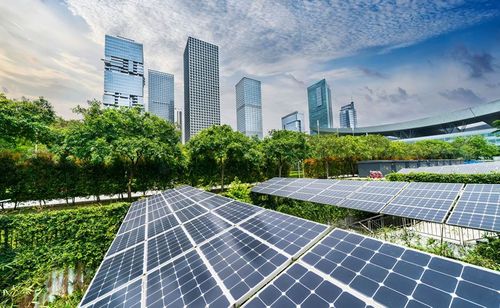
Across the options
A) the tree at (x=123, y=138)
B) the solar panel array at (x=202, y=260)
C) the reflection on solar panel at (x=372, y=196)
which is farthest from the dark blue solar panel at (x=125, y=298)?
the tree at (x=123, y=138)

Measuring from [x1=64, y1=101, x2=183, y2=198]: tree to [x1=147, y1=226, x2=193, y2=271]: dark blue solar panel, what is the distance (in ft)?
41.9

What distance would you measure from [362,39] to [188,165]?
19504mm

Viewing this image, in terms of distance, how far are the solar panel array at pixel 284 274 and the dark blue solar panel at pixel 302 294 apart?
0.01m

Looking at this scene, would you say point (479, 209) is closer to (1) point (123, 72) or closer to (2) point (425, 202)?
(2) point (425, 202)

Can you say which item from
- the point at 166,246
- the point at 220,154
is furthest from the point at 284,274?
the point at 220,154

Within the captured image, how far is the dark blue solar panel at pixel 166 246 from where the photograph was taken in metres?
4.19

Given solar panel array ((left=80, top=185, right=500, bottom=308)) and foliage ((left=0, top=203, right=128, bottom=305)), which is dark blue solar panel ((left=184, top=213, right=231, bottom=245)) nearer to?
solar panel array ((left=80, top=185, right=500, bottom=308))

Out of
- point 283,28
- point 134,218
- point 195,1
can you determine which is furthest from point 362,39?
point 134,218

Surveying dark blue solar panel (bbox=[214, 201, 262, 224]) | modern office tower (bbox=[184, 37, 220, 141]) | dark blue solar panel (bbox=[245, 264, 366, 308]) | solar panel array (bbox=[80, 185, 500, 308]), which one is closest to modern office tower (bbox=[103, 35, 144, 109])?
modern office tower (bbox=[184, 37, 220, 141])

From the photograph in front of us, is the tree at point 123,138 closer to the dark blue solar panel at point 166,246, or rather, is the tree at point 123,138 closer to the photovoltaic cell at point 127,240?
the photovoltaic cell at point 127,240

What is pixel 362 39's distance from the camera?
14156 mm

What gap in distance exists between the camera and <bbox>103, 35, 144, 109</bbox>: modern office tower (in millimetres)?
149875

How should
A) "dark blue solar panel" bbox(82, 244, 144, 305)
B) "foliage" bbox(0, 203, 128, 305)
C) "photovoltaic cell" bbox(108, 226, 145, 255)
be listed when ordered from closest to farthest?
"dark blue solar panel" bbox(82, 244, 144, 305)
"photovoltaic cell" bbox(108, 226, 145, 255)
"foliage" bbox(0, 203, 128, 305)

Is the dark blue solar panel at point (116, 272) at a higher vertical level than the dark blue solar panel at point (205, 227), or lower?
lower
